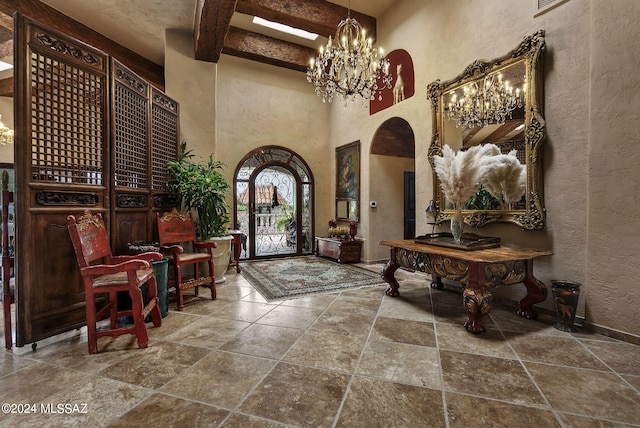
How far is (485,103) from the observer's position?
343cm

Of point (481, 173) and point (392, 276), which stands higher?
point (481, 173)

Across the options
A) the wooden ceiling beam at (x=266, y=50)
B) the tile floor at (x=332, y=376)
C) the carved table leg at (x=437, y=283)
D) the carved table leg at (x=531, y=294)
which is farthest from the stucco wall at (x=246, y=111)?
the carved table leg at (x=531, y=294)

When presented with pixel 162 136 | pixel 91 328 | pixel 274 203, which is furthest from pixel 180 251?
pixel 274 203

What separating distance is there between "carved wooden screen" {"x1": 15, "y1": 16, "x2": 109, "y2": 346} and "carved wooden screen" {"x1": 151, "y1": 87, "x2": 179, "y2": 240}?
34.5 inches

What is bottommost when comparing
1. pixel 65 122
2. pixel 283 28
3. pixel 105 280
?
pixel 105 280

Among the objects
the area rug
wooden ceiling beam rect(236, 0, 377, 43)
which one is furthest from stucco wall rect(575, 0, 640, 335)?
wooden ceiling beam rect(236, 0, 377, 43)

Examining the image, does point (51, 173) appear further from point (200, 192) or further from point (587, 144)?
point (587, 144)

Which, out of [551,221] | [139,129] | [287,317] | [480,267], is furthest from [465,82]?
[139,129]

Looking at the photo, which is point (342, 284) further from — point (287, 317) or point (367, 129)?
point (367, 129)

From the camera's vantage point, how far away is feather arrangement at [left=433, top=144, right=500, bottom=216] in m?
2.89

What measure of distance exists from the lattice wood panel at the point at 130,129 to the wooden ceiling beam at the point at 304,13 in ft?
7.28

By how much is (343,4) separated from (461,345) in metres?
5.56

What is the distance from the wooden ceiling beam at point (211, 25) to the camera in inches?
135

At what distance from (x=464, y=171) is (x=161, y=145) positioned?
12.4 ft
